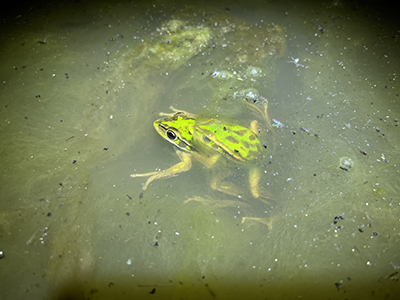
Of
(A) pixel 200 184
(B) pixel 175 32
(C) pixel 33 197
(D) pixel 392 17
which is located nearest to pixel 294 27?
(D) pixel 392 17

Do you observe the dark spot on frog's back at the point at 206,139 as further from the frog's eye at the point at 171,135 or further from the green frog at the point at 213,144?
the frog's eye at the point at 171,135

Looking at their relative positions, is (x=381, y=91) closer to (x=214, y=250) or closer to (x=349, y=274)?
(x=349, y=274)

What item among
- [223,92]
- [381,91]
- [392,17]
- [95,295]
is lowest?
[95,295]

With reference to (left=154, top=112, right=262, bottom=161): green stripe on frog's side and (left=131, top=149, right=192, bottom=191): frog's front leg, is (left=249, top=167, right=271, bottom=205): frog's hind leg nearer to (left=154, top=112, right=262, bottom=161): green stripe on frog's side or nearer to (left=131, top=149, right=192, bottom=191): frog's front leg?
(left=154, top=112, right=262, bottom=161): green stripe on frog's side

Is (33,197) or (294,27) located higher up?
(294,27)

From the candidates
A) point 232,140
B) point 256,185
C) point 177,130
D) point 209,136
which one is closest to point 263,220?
point 256,185

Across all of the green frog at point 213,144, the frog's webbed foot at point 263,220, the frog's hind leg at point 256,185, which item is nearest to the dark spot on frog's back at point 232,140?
the green frog at point 213,144

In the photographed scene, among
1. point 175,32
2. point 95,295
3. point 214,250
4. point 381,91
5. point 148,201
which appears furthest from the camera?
point 175,32

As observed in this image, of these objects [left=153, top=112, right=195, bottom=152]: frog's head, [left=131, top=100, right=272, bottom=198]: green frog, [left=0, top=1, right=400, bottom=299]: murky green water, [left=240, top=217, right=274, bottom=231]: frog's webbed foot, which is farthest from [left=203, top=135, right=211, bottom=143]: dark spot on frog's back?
[left=240, top=217, right=274, bottom=231]: frog's webbed foot
